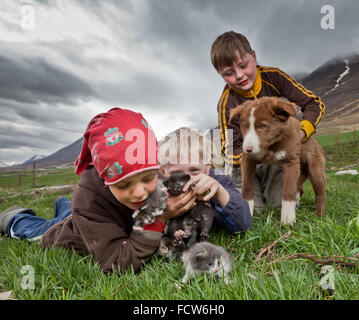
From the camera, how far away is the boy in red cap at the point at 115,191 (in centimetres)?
219

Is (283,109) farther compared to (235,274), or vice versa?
(283,109)

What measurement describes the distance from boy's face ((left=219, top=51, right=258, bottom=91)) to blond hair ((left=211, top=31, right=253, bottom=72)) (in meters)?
0.07

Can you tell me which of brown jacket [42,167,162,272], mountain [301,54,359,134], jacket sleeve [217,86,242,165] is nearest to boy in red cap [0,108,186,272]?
brown jacket [42,167,162,272]

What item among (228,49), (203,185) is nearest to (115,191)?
(203,185)

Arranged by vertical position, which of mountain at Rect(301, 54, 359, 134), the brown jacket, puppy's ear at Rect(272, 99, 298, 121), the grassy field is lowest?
the grassy field

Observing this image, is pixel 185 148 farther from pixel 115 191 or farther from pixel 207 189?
pixel 115 191

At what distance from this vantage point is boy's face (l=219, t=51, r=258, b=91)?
391 cm

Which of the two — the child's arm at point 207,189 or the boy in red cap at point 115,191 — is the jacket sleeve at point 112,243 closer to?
the boy in red cap at point 115,191

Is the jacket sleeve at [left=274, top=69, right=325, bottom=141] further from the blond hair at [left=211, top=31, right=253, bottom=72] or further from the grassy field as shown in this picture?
the grassy field

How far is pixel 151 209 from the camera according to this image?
8.14ft

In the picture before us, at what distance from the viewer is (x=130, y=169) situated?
2.15 m

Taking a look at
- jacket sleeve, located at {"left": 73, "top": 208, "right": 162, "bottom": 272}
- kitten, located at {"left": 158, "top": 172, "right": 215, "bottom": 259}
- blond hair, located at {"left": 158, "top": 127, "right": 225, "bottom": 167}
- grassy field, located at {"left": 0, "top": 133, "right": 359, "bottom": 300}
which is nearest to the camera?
grassy field, located at {"left": 0, "top": 133, "right": 359, "bottom": 300}

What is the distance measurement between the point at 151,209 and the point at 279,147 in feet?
6.73
